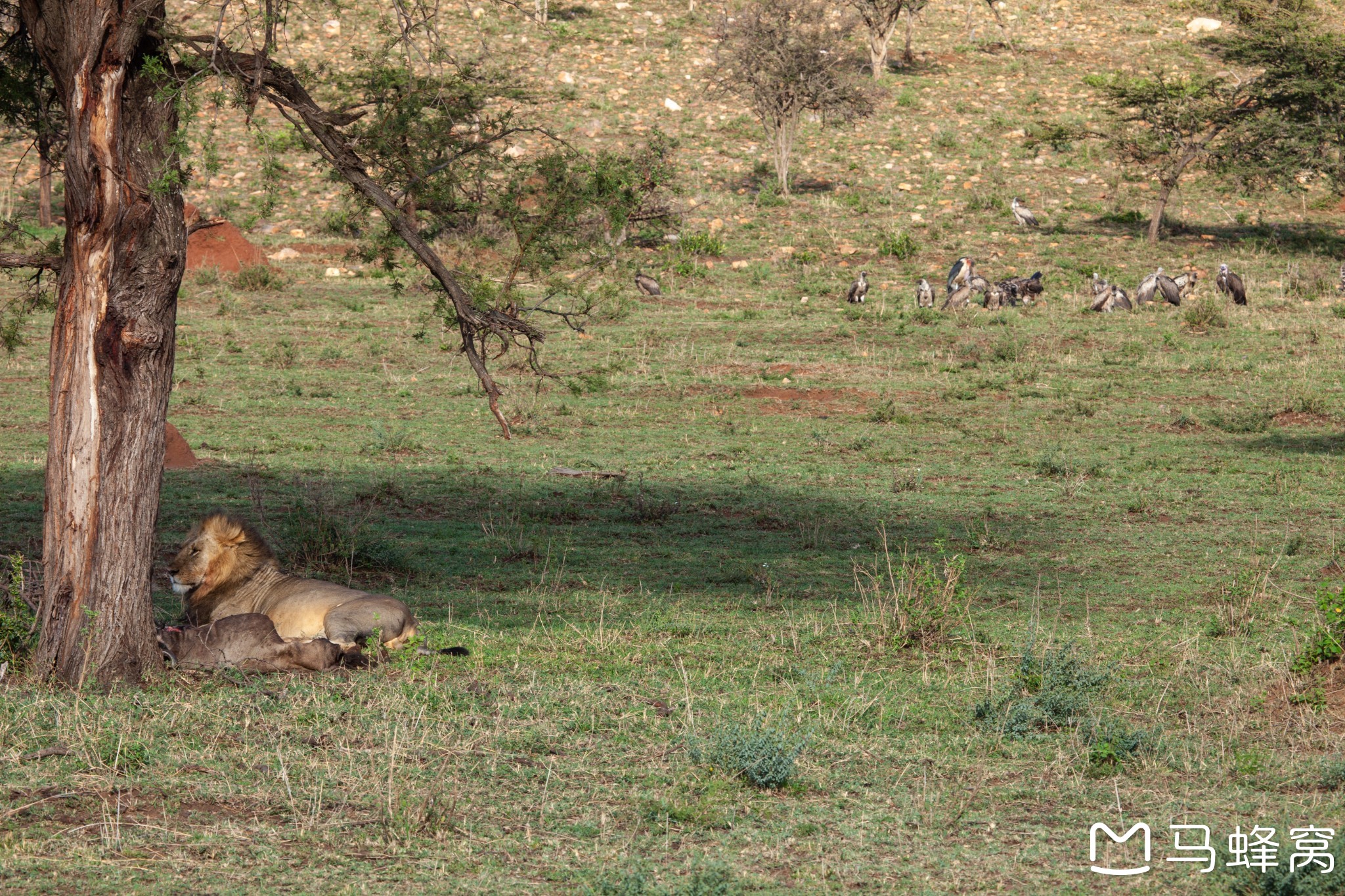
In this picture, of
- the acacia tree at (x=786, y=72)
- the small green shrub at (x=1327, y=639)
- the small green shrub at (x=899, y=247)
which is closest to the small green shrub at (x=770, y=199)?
the acacia tree at (x=786, y=72)

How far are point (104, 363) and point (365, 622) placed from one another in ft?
6.03

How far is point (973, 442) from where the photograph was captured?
1661cm

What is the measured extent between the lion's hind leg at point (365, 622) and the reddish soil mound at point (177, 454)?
23.3ft

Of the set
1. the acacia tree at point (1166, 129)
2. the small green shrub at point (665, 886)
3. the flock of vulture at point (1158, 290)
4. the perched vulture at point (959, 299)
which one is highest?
the acacia tree at point (1166, 129)

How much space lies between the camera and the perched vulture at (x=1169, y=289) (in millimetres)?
25844

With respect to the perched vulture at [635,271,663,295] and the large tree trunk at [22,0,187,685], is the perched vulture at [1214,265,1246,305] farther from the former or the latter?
the large tree trunk at [22,0,187,685]

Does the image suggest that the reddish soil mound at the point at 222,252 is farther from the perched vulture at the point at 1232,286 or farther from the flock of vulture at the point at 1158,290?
the perched vulture at the point at 1232,286

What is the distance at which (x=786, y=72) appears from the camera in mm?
35469

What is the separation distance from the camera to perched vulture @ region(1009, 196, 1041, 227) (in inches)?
1291

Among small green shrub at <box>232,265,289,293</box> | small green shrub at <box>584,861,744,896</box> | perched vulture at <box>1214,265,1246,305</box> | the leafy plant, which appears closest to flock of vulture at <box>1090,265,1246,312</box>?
perched vulture at <box>1214,265,1246,305</box>

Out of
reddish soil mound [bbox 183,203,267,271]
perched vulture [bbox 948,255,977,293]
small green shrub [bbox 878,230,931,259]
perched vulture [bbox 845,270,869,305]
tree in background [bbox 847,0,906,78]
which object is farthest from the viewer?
tree in background [bbox 847,0,906,78]

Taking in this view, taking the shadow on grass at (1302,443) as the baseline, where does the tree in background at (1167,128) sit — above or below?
above

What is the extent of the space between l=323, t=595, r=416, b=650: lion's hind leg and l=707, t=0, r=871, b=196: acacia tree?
2854 cm

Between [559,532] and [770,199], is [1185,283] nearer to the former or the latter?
[770,199]
